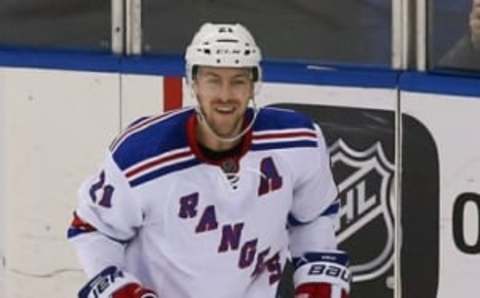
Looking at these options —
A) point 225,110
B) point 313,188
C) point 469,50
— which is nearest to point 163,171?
point 225,110

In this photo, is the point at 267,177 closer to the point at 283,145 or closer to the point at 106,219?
the point at 283,145

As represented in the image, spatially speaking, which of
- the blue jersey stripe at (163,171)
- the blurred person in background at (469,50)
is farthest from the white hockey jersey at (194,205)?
the blurred person in background at (469,50)

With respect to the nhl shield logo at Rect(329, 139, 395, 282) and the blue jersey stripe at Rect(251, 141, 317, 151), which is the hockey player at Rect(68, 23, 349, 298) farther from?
the nhl shield logo at Rect(329, 139, 395, 282)

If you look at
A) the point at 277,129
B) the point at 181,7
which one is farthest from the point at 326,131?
the point at 277,129

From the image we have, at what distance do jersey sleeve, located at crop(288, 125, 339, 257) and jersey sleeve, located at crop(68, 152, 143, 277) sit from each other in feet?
1.32

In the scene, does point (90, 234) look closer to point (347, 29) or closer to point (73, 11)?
point (347, 29)

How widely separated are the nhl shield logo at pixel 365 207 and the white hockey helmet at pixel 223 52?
60.7 inches

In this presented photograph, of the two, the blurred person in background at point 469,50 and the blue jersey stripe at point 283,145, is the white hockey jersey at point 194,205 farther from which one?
the blurred person in background at point 469,50

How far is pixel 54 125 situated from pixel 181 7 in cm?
66

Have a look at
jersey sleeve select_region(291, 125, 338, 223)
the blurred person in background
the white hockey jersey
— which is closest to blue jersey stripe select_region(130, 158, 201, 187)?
the white hockey jersey

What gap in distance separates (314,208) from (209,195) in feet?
0.96

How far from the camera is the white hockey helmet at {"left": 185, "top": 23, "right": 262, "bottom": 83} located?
167 inches

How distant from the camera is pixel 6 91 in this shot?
21.5 ft

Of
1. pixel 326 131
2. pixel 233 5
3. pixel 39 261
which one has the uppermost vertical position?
pixel 233 5
